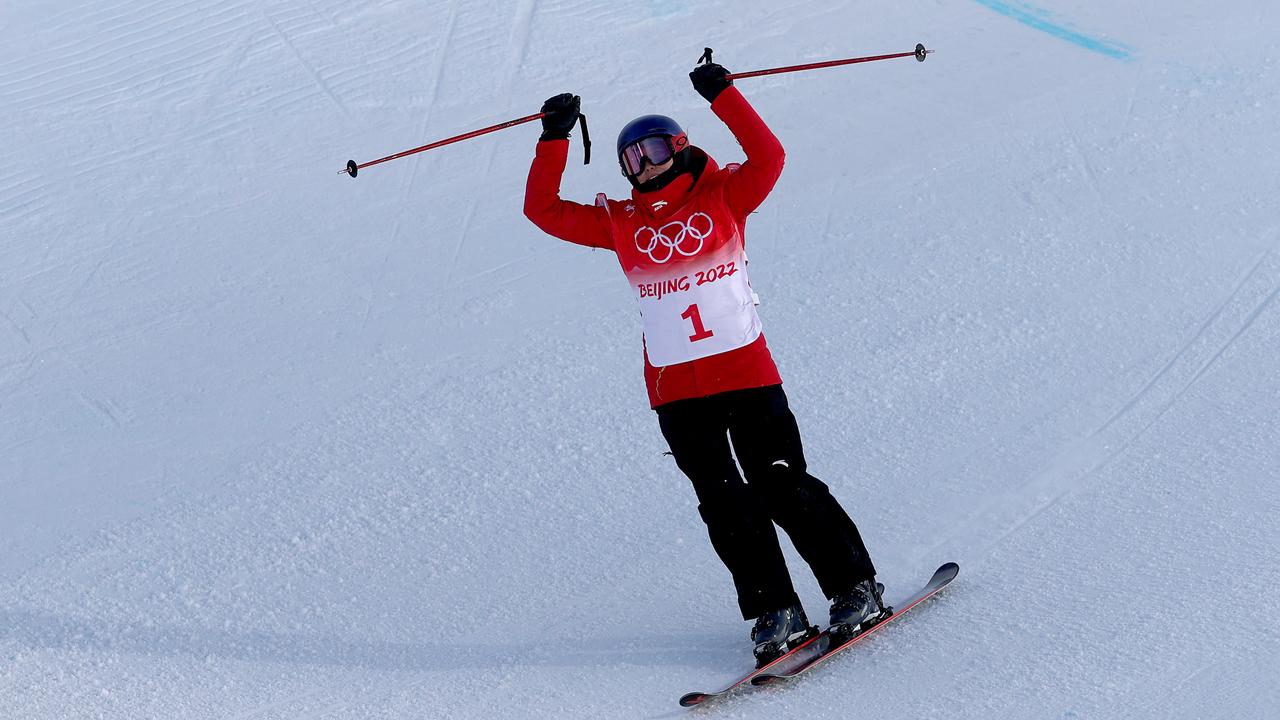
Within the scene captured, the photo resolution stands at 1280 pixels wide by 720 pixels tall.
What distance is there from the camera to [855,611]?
363cm

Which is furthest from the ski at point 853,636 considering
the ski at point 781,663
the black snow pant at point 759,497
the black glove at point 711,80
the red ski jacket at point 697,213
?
the black glove at point 711,80

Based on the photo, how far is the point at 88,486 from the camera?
5285 mm

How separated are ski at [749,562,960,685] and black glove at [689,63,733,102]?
4.73 feet

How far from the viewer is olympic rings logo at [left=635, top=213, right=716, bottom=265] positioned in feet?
11.7

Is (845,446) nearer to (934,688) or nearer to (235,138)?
(934,688)

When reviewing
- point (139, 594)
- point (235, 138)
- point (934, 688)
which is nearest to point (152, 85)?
point (235, 138)

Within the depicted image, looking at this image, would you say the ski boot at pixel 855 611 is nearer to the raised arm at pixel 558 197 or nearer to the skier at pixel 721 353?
the skier at pixel 721 353

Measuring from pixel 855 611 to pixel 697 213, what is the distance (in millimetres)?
1112

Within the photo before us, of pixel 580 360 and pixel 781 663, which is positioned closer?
pixel 781 663

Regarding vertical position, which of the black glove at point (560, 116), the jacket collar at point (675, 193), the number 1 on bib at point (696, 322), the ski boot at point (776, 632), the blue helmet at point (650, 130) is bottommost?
the ski boot at point (776, 632)

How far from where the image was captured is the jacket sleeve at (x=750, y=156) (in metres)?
3.54

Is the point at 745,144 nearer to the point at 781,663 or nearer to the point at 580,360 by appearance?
the point at 781,663

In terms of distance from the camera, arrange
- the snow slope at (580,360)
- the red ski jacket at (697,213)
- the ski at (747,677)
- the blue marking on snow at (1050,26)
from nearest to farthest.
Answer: the ski at (747,677), the red ski jacket at (697,213), the snow slope at (580,360), the blue marking on snow at (1050,26)

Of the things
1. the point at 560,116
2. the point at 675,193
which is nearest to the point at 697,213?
the point at 675,193
